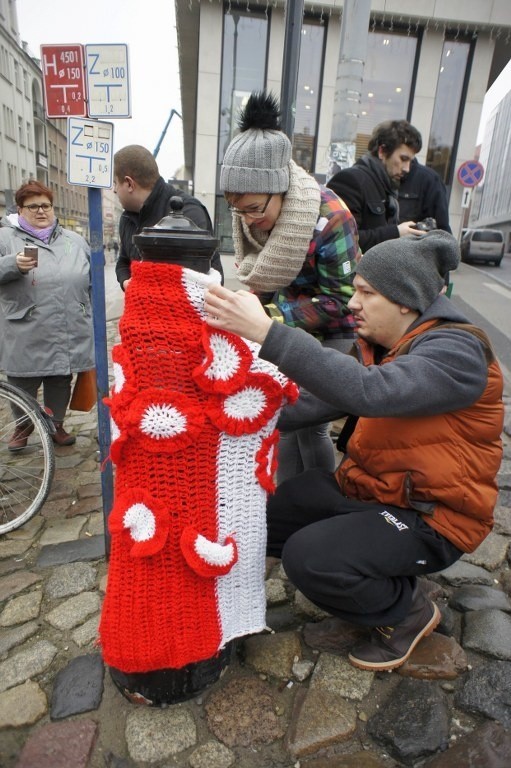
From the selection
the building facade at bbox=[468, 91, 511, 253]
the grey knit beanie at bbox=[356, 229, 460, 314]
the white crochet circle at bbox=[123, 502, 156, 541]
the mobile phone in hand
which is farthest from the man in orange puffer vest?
the building facade at bbox=[468, 91, 511, 253]

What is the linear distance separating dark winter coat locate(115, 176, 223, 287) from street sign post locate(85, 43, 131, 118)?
0.69 meters

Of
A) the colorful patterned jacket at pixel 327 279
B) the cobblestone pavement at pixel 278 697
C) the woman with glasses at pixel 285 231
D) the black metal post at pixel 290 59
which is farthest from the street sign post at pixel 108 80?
the cobblestone pavement at pixel 278 697

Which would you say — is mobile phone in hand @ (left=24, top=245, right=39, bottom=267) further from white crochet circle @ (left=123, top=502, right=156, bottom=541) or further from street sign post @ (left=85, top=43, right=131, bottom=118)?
white crochet circle @ (left=123, top=502, right=156, bottom=541)

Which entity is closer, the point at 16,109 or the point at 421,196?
the point at 421,196

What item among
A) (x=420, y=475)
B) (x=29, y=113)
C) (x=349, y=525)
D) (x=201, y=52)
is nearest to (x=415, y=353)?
(x=420, y=475)

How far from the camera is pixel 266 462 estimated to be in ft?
5.32

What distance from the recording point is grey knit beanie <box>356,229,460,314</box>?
165 centimetres

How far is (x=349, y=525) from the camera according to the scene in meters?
1.76

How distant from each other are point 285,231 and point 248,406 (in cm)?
87

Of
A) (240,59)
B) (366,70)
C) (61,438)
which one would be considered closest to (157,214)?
(61,438)

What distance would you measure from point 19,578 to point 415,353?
2.06 m

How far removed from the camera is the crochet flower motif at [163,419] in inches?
57.2

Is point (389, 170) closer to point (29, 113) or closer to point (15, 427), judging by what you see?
point (15, 427)

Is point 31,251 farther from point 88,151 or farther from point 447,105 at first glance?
point 447,105
